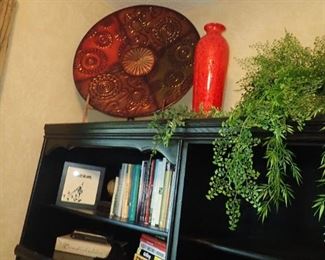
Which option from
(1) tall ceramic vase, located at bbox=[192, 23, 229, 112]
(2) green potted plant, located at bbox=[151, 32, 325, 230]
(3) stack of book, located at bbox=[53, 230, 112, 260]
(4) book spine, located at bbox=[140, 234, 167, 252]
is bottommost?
(3) stack of book, located at bbox=[53, 230, 112, 260]

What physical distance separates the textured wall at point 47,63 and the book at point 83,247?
291 millimetres

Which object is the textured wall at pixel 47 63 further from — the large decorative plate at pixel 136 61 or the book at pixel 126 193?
the book at pixel 126 193

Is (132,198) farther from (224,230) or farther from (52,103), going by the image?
(52,103)

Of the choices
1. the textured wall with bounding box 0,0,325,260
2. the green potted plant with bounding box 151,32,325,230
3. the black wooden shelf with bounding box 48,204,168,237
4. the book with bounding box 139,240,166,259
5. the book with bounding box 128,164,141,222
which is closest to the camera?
the green potted plant with bounding box 151,32,325,230

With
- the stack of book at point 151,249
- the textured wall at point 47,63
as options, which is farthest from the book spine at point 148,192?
the textured wall at point 47,63

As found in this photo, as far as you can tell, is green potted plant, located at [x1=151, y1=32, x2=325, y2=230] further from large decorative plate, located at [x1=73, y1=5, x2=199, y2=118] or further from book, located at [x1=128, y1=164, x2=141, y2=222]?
large decorative plate, located at [x1=73, y1=5, x2=199, y2=118]

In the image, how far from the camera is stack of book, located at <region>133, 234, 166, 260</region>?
1.19 m

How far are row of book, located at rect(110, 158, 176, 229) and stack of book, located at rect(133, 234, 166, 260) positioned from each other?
96 mm

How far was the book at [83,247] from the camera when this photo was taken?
4.61 feet

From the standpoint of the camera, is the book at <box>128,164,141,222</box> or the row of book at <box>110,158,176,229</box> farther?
the book at <box>128,164,141,222</box>

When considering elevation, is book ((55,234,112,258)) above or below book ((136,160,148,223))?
below

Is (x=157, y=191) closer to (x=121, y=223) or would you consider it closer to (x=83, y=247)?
(x=121, y=223)

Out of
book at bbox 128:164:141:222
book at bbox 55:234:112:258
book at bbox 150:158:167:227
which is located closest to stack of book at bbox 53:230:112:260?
book at bbox 55:234:112:258

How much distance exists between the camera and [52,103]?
68.9 inches
